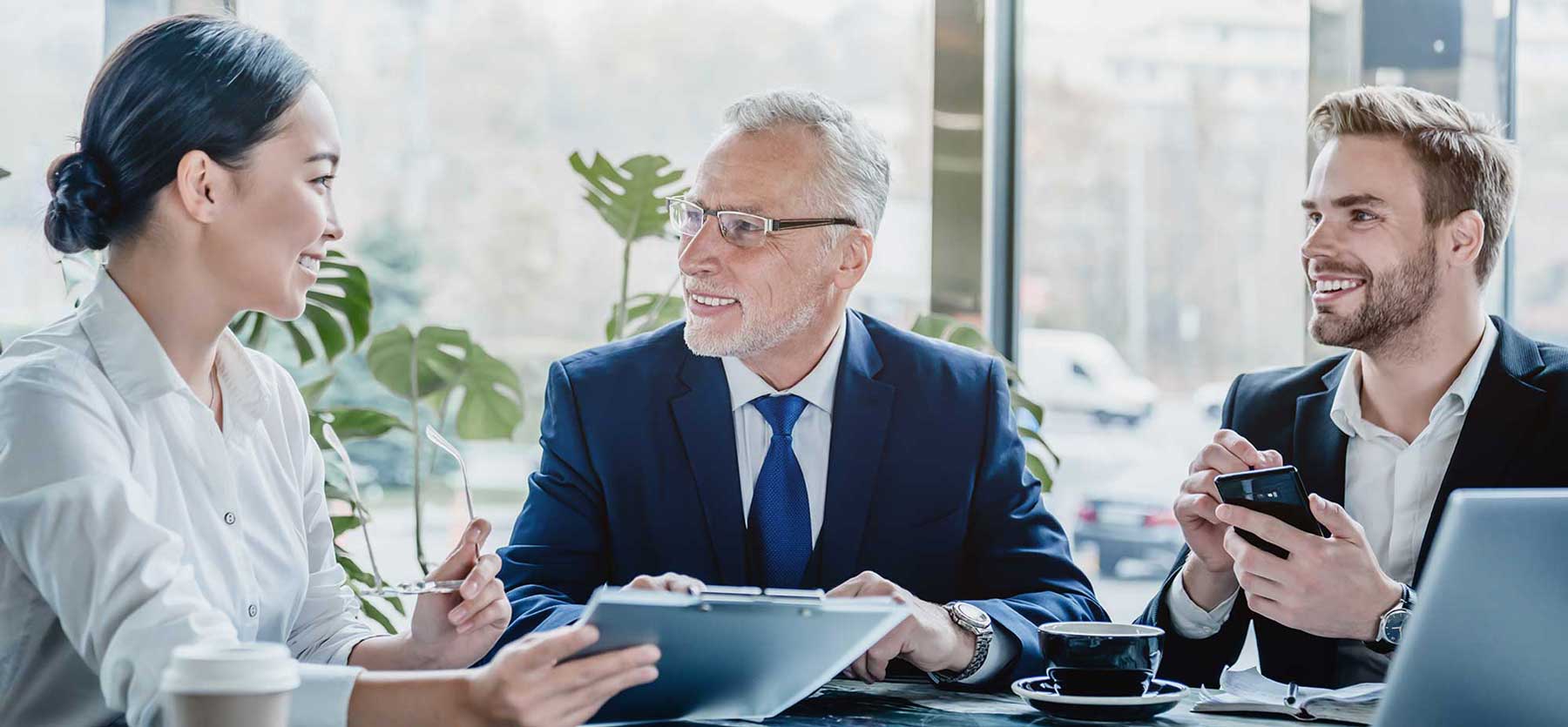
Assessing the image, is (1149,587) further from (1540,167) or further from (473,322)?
(473,322)

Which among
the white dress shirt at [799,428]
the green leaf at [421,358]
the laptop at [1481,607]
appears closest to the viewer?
the laptop at [1481,607]

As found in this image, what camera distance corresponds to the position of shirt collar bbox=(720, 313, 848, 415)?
7.48 ft

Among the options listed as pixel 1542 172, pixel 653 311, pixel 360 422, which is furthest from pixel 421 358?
pixel 1542 172

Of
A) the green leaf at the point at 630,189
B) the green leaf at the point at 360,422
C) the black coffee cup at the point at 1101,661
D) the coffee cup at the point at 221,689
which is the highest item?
the green leaf at the point at 630,189

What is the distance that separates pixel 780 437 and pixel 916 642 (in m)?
0.53

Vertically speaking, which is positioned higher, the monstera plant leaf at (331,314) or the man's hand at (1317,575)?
the monstera plant leaf at (331,314)

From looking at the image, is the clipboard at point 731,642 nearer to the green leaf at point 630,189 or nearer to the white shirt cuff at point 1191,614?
the white shirt cuff at point 1191,614

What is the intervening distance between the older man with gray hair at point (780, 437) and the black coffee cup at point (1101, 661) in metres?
0.45

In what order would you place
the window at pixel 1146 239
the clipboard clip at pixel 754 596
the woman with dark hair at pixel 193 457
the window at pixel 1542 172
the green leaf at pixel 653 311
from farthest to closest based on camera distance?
the window at pixel 1146 239
the window at pixel 1542 172
the green leaf at pixel 653 311
the woman with dark hair at pixel 193 457
the clipboard clip at pixel 754 596

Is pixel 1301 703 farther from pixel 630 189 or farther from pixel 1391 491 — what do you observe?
pixel 630 189

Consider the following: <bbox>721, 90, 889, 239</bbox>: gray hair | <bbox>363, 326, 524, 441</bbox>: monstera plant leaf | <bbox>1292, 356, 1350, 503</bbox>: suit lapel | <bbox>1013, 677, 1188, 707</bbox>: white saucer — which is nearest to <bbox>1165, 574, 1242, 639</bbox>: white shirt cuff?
<bbox>1292, 356, 1350, 503</bbox>: suit lapel

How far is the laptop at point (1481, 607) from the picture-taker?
1.15 metres

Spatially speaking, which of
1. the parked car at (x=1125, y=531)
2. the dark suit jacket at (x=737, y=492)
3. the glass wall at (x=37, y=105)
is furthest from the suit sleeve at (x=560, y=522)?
the parked car at (x=1125, y=531)

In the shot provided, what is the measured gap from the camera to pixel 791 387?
91.2 inches
